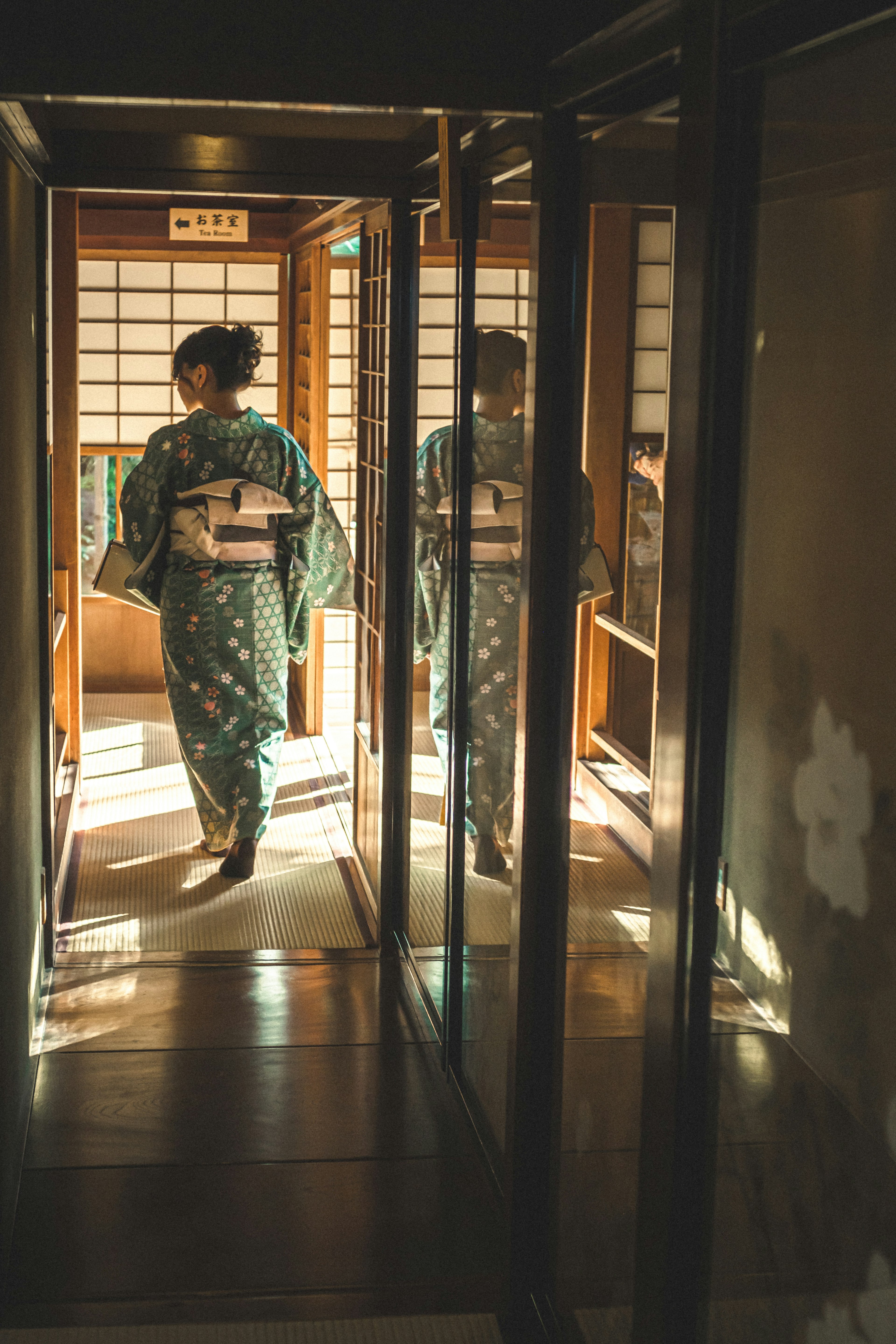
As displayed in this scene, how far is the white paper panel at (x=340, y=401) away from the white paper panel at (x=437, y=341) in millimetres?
2964

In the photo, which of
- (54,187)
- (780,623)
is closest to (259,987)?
(54,187)

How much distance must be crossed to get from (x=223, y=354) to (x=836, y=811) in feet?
11.2

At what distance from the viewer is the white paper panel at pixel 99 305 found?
258 inches

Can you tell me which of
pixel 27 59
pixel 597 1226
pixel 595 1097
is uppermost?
pixel 27 59

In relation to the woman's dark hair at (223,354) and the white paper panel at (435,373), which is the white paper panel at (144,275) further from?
the white paper panel at (435,373)

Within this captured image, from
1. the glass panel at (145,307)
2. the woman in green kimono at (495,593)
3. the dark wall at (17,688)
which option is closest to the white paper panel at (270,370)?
the glass panel at (145,307)

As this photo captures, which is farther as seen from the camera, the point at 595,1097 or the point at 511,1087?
the point at 511,1087

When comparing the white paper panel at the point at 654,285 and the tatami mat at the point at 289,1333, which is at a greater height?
the white paper panel at the point at 654,285

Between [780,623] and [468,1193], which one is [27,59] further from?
[468,1193]

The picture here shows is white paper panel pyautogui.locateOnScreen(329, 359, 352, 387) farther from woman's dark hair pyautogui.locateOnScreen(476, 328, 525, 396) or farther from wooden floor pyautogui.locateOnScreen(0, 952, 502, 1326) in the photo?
woman's dark hair pyautogui.locateOnScreen(476, 328, 525, 396)

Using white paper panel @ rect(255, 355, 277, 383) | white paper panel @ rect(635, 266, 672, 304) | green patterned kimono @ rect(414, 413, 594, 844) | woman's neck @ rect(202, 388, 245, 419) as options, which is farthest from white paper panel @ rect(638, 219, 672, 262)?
white paper panel @ rect(255, 355, 277, 383)

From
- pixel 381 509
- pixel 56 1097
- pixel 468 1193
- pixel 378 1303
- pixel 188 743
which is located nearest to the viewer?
pixel 378 1303

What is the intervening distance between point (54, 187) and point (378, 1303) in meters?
2.67

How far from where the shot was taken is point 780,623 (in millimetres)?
1165
